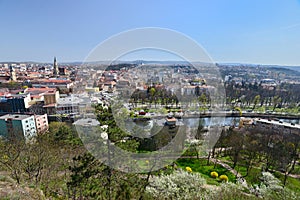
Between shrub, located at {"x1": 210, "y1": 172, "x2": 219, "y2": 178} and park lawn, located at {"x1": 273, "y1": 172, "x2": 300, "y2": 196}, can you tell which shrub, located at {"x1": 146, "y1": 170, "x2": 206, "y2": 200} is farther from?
park lawn, located at {"x1": 273, "y1": 172, "x2": 300, "y2": 196}

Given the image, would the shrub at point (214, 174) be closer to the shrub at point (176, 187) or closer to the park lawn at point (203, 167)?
the park lawn at point (203, 167)

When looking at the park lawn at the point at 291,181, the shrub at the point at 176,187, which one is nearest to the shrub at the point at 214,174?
the park lawn at the point at 291,181

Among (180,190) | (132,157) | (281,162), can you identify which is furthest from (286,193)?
(281,162)

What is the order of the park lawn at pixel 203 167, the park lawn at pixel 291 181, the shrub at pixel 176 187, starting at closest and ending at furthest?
1. the shrub at pixel 176 187
2. the park lawn at pixel 291 181
3. the park lawn at pixel 203 167

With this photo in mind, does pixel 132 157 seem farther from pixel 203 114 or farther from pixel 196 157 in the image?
pixel 203 114

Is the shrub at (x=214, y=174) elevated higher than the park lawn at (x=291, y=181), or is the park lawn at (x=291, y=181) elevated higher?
the park lawn at (x=291, y=181)

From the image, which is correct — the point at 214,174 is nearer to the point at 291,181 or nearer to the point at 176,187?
the point at 291,181

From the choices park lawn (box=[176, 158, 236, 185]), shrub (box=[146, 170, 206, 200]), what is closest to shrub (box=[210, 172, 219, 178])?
park lawn (box=[176, 158, 236, 185])

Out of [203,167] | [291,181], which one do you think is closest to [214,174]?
[203,167]
